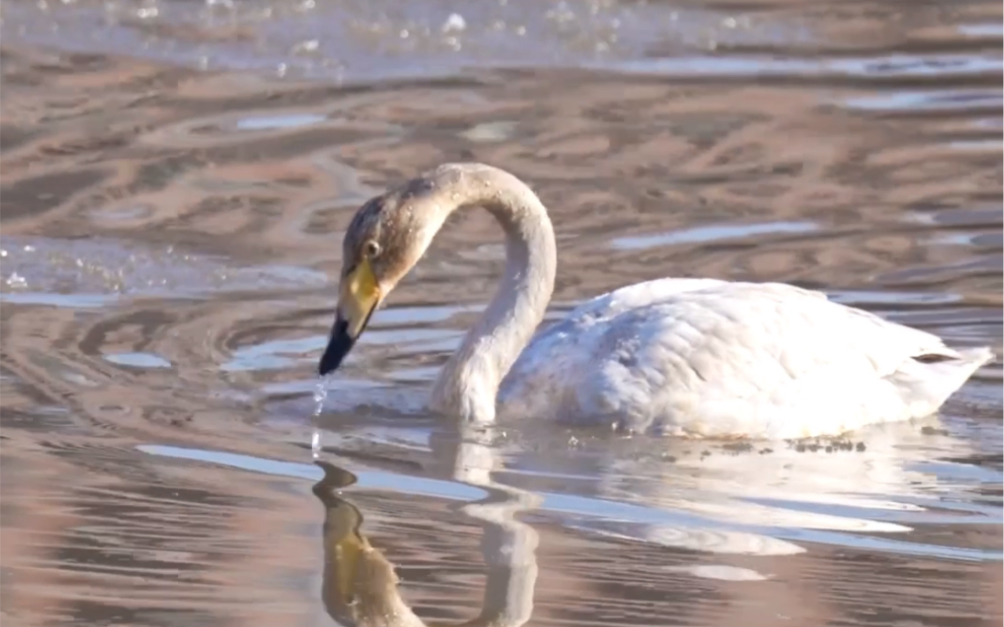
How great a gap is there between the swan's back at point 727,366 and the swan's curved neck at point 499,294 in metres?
0.09

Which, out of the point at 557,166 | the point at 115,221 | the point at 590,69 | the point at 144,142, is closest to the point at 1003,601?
the point at 115,221

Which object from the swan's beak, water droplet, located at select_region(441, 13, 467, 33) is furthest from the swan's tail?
water droplet, located at select_region(441, 13, 467, 33)

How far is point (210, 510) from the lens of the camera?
682cm

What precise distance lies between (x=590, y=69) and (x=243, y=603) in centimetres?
1020

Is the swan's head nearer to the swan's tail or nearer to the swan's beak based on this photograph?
the swan's beak

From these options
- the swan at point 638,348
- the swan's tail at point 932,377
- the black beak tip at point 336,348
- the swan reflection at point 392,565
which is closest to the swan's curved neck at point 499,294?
the swan at point 638,348

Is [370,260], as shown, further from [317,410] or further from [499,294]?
[499,294]

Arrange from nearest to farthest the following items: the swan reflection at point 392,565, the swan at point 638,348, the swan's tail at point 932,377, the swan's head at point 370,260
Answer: the swan reflection at point 392,565 < the swan's head at point 370,260 < the swan at point 638,348 < the swan's tail at point 932,377

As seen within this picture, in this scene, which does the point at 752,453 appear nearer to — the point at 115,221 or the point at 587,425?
the point at 587,425

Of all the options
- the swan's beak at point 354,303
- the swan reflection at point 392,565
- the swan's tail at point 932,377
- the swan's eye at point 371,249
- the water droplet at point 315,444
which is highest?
the swan's eye at point 371,249

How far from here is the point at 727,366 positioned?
8.64 meters

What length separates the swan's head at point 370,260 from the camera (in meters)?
8.22

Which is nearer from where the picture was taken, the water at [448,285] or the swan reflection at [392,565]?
the swan reflection at [392,565]

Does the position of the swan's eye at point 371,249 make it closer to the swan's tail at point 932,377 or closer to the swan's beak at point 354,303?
the swan's beak at point 354,303
